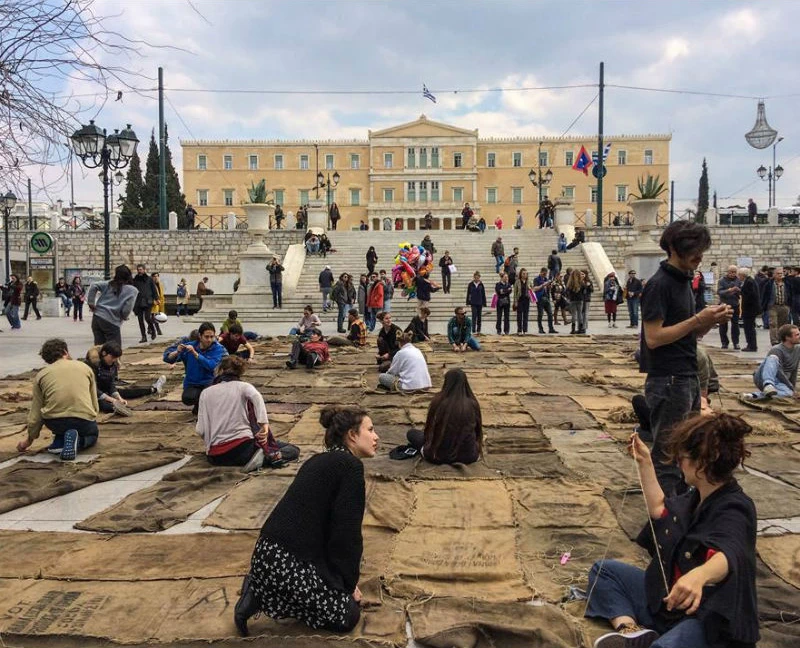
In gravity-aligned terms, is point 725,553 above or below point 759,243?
below

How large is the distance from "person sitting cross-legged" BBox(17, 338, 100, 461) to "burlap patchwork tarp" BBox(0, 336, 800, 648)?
0.28m

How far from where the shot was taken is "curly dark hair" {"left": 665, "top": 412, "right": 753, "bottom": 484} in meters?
2.57

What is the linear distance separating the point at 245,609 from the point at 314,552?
0.40 metres

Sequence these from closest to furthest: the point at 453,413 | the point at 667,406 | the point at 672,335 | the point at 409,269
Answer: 1. the point at 672,335
2. the point at 667,406
3. the point at 453,413
4. the point at 409,269

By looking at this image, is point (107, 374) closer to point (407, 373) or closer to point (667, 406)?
point (407, 373)

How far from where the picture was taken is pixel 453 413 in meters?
5.65

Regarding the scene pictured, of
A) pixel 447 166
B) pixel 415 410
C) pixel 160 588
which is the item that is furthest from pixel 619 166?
pixel 160 588

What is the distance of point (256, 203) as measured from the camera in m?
26.7

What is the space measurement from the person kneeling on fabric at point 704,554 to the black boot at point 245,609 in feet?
4.61

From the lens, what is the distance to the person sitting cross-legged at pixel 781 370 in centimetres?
827

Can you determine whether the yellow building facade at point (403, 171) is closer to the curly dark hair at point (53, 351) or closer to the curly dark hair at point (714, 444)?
the curly dark hair at point (53, 351)

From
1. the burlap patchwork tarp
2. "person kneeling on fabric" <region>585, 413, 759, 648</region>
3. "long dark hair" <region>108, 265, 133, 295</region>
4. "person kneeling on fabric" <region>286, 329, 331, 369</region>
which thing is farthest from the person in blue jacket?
"person kneeling on fabric" <region>585, 413, 759, 648</region>

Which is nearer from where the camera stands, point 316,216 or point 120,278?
point 120,278

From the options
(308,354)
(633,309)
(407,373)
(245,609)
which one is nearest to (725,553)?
(245,609)
